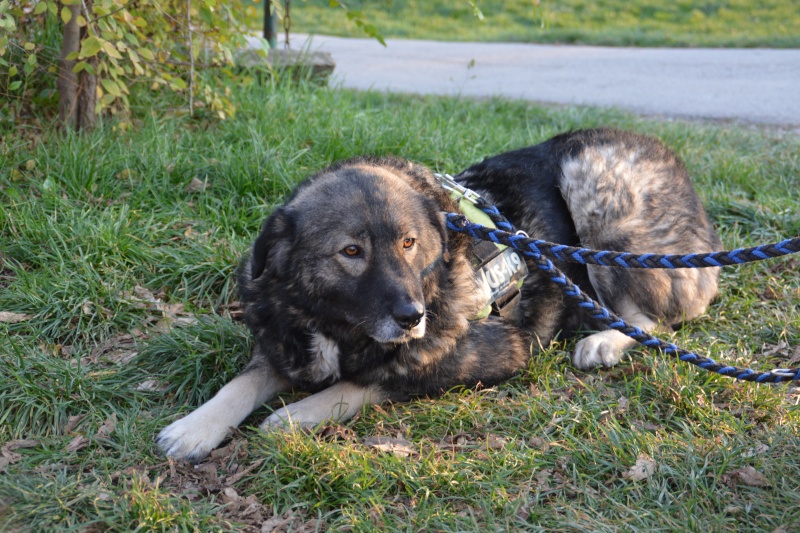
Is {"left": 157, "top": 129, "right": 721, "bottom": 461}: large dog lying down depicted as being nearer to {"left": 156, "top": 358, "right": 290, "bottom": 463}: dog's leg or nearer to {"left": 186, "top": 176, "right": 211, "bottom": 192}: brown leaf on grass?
{"left": 156, "top": 358, "right": 290, "bottom": 463}: dog's leg

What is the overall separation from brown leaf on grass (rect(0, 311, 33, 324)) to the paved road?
4.10m

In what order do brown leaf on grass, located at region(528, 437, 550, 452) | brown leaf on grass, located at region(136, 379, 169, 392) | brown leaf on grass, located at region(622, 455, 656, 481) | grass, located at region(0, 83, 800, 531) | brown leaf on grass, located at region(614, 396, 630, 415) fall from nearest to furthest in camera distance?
grass, located at region(0, 83, 800, 531) → brown leaf on grass, located at region(622, 455, 656, 481) → brown leaf on grass, located at region(528, 437, 550, 452) → brown leaf on grass, located at region(614, 396, 630, 415) → brown leaf on grass, located at region(136, 379, 169, 392)

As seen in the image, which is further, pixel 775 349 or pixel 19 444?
pixel 775 349

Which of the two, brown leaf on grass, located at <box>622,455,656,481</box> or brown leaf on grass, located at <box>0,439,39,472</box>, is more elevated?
brown leaf on grass, located at <box>622,455,656,481</box>

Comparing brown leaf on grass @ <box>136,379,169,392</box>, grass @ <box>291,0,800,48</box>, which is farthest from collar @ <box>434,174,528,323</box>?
grass @ <box>291,0,800,48</box>

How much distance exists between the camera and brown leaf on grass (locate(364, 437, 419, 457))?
9.91ft

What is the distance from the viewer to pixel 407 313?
2.86 m

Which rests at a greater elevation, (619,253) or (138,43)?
(138,43)

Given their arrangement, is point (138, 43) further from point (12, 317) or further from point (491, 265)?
point (491, 265)

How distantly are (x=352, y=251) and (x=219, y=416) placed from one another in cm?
88

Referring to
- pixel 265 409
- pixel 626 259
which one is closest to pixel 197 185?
pixel 265 409

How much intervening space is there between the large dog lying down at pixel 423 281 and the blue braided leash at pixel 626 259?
21 centimetres

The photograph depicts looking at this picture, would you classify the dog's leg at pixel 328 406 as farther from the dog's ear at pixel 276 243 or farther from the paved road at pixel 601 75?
the paved road at pixel 601 75

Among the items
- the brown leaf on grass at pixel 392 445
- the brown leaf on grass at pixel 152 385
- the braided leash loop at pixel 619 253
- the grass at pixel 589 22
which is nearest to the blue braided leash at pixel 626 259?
the braided leash loop at pixel 619 253
